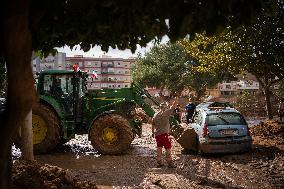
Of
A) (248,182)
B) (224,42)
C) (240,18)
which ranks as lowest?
(248,182)

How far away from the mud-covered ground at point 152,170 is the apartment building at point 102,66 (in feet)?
286

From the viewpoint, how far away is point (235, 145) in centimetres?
1130

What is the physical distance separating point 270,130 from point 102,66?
296 ft

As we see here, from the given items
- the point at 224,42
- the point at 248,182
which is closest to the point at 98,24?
the point at 248,182

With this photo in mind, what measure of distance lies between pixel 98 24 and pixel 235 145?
8639 millimetres

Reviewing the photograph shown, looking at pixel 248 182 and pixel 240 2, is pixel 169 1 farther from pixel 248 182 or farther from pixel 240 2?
pixel 248 182

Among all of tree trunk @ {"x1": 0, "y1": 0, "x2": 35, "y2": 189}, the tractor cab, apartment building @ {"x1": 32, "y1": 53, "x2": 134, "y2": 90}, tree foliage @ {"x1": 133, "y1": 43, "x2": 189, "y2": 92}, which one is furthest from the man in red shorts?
apartment building @ {"x1": 32, "y1": 53, "x2": 134, "y2": 90}

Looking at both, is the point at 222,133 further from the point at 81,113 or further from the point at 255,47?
the point at 255,47

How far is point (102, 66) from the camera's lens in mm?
104500

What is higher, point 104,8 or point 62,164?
point 104,8

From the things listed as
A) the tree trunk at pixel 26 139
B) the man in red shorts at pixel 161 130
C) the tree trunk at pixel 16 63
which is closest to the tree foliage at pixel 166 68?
the man in red shorts at pixel 161 130

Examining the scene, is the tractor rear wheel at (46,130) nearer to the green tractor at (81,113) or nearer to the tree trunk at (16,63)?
the green tractor at (81,113)

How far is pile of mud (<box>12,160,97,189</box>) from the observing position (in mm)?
5742

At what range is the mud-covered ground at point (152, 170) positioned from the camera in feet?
21.9
